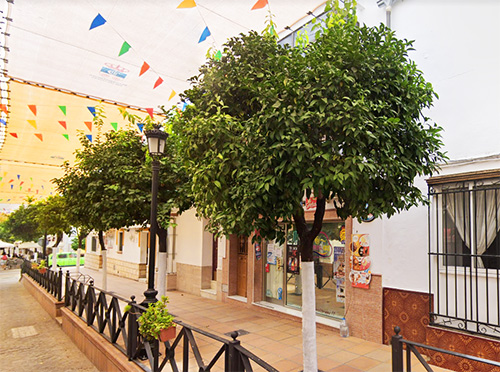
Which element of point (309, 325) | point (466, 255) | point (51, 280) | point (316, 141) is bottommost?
point (51, 280)

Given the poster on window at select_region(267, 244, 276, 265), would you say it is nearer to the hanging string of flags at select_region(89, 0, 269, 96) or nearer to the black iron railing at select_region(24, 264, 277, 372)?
the black iron railing at select_region(24, 264, 277, 372)

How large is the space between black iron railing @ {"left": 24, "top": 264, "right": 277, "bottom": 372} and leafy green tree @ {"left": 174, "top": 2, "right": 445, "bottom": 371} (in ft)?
3.23

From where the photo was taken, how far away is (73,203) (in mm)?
8516

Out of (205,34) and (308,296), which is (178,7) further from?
(308,296)

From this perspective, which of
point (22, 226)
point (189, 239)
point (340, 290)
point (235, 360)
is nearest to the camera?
point (235, 360)

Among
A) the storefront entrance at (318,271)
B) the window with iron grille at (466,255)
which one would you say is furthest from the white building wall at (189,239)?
the window with iron grille at (466,255)

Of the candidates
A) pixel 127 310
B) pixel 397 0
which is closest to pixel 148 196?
pixel 127 310

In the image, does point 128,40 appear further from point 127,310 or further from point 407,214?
point 407,214

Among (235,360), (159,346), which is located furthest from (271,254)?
(235,360)

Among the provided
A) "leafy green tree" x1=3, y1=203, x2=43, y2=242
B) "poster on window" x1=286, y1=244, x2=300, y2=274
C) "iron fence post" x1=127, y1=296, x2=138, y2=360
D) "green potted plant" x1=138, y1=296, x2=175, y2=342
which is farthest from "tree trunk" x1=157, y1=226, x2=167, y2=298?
"leafy green tree" x1=3, y1=203, x2=43, y2=242

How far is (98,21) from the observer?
6.90 m

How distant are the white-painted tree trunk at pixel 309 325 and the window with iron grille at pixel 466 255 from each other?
2419 millimetres

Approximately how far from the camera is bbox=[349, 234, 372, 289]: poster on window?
6.48 metres

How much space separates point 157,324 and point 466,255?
4.61 m
